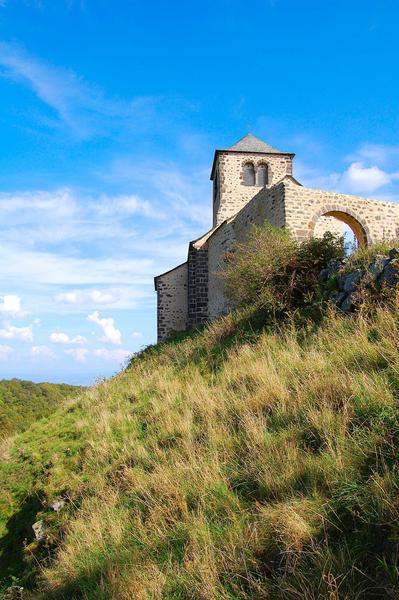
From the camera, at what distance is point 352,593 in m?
2.03

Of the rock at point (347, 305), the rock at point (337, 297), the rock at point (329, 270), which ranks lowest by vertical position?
the rock at point (347, 305)

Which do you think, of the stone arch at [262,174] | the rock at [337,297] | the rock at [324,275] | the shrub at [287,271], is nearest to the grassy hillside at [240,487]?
the rock at [337,297]

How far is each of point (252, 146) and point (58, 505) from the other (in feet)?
69.0

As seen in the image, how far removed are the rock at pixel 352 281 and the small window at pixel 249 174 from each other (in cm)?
1654

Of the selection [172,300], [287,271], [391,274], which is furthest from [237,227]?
[391,274]

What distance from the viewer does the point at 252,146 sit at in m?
22.5

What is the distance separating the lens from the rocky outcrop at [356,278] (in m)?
5.89

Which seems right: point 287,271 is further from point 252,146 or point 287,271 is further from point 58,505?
point 252,146

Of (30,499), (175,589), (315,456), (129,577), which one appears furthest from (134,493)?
(30,499)

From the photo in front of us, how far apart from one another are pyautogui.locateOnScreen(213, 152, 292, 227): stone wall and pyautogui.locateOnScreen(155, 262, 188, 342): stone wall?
141 inches

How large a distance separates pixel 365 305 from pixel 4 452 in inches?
286

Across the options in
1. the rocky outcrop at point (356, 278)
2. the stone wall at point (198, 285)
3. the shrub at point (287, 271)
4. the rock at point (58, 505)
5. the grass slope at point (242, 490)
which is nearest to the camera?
the grass slope at point (242, 490)

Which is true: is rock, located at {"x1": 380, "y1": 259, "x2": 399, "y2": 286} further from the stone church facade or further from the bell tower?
the bell tower

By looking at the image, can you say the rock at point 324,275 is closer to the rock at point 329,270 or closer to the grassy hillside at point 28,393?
the rock at point 329,270
